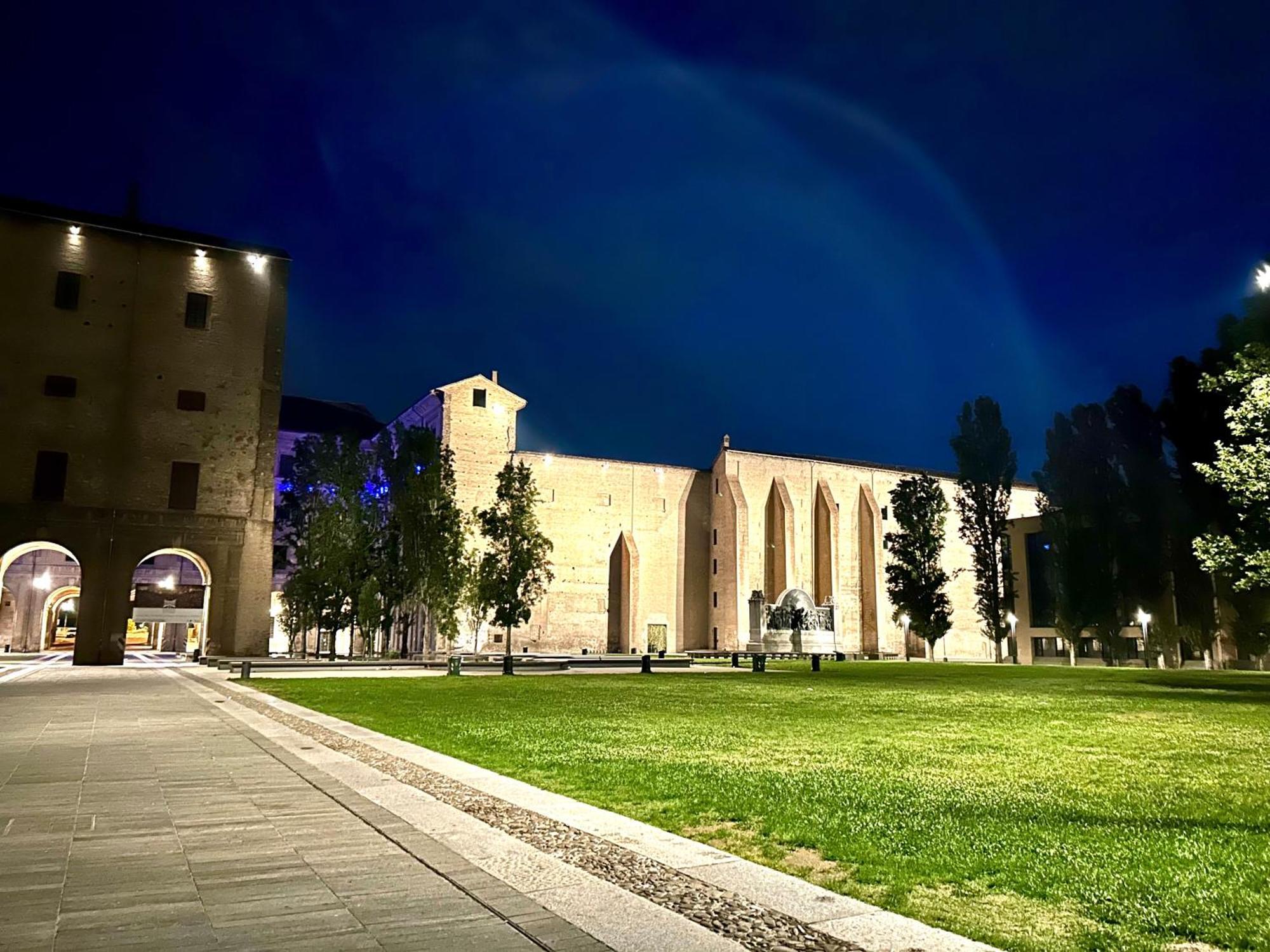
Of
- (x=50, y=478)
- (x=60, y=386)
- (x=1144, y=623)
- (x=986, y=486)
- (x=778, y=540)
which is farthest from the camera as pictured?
(x=778, y=540)

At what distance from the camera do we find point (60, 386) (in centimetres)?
3372

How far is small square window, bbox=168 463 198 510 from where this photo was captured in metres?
34.5

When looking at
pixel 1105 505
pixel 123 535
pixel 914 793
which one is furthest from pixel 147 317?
pixel 1105 505

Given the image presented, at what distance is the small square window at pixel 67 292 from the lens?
34281mm

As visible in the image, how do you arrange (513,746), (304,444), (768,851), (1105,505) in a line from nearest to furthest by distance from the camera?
(768,851) → (513,746) → (1105,505) → (304,444)

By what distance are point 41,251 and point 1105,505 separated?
161 feet

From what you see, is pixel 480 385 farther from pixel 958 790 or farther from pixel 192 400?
pixel 958 790

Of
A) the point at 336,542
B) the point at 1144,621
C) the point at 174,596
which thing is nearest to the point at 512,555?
the point at 336,542

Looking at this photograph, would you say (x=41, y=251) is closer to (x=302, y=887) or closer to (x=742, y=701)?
(x=742, y=701)

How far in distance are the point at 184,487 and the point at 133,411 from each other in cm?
358

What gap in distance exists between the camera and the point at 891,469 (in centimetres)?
6706

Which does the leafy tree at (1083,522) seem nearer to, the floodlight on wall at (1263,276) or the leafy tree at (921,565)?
the leafy tree at (921,565)

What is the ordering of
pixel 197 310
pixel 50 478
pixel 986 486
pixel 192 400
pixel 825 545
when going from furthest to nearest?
pixel 825 545 → pixel 986 486 → pixel 197 310 → pixel 192 400 → pixel 50 478

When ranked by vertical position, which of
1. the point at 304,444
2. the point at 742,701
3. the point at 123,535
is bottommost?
the point at 742,701
